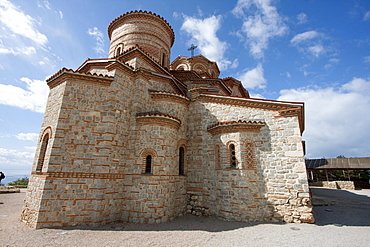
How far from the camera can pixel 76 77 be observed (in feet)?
22.5

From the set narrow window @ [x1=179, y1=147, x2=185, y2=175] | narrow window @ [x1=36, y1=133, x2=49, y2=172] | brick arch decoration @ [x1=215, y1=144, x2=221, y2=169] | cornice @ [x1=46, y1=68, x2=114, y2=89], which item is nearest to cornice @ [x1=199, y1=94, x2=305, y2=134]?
brick arch decoration @ [x1=215, y1=144, x2=221, y2=169]

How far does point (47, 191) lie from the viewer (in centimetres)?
579

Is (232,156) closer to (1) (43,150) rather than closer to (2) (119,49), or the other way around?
(1) (43,150)

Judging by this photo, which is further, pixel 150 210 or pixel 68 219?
pixel 150 210

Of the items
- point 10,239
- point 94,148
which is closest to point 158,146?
point 94,148

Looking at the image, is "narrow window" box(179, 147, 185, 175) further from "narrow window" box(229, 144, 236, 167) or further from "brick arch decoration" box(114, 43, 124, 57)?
"brick arch decoration" box(114, 43, 124, 57)

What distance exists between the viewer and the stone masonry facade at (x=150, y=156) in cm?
615

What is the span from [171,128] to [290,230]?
5.31 m

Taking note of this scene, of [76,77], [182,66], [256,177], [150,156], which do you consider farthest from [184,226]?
[182,66]

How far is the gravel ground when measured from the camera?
16.0ft

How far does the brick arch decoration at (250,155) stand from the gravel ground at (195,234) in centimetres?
202

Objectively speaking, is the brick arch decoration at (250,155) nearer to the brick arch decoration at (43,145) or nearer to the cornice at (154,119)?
the cornice at (154,119)

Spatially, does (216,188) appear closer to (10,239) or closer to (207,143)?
(207,143)

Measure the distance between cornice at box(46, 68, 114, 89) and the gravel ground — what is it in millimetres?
4973
